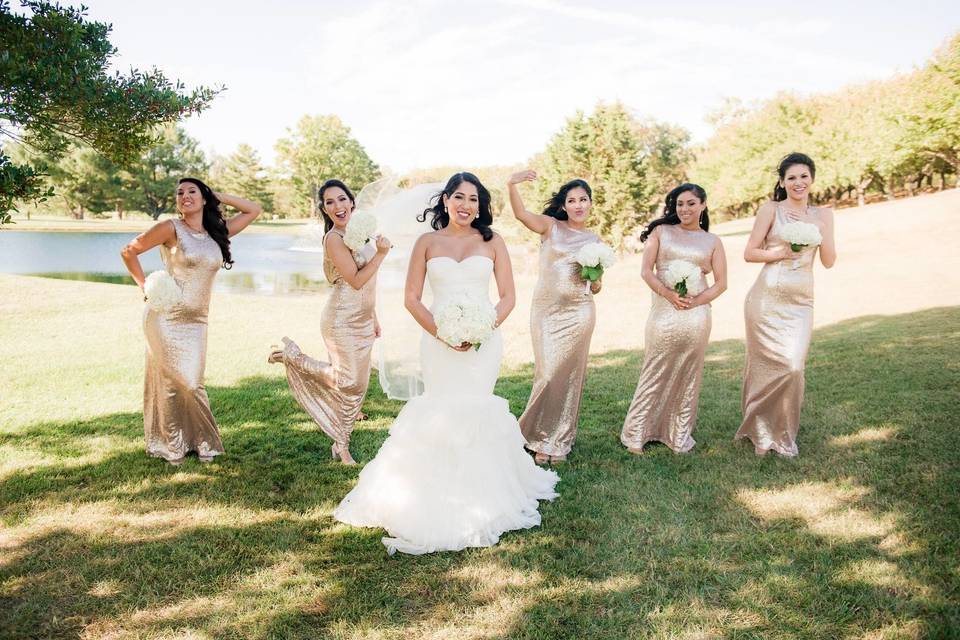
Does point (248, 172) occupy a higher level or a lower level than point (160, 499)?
higher

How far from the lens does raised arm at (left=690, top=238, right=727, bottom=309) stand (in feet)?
20.5

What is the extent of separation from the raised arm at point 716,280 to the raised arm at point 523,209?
1.76m

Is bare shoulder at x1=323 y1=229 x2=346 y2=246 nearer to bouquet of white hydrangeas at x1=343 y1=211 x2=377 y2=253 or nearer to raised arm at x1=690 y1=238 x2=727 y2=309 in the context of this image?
bouquet of white hydrangeas at x1=343 y1=211 x2=377 y2=253

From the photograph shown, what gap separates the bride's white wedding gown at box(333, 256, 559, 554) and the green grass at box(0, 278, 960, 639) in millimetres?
189

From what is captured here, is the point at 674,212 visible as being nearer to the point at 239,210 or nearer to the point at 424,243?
the point at 424,243

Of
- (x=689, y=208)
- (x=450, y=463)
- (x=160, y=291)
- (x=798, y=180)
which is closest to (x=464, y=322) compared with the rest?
(x=450, y=463)

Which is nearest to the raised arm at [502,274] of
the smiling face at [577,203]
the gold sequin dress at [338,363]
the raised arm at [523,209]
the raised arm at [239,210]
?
the raised arm at [523,209]

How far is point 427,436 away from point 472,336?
3.09 ft

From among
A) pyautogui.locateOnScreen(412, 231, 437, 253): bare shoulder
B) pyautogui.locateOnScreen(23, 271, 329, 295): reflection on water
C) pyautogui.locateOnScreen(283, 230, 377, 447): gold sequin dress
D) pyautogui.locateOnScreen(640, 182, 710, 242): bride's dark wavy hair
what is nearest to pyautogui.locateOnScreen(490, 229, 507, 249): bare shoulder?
pyautogui.locateOnScreen(412, 231, 437, 253): bare shoulder

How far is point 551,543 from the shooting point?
4.64m

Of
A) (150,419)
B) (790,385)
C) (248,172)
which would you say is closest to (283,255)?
(150,419)

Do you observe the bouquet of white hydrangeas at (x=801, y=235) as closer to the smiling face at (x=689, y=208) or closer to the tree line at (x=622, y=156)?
the smiling face at (x=689, y=208)

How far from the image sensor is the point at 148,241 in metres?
5.95

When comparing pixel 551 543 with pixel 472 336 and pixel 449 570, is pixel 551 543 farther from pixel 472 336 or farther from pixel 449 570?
pixel 472 336
